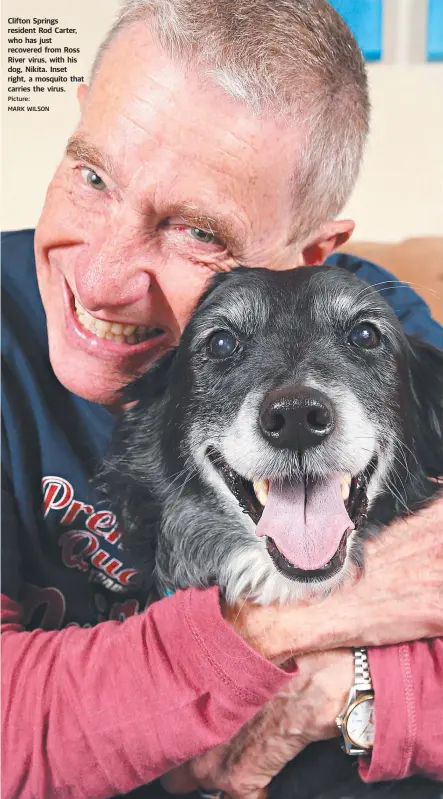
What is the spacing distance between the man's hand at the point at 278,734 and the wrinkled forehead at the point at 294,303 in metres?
0.50

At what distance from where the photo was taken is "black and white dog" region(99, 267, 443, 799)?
1.00m

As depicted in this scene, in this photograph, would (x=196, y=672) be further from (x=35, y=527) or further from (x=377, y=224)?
(x=377, y=224)

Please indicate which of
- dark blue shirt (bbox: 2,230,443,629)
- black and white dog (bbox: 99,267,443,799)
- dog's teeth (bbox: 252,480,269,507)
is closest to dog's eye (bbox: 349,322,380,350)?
black and white dog (bbox: 99,267,443,799)

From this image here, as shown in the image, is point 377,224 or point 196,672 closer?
point 196,672

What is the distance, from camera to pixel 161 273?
3.73 ft

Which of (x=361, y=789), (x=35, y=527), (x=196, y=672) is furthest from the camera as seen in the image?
(x=35, y=527)

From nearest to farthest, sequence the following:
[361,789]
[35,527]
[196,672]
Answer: [196,672] < [361,789] < [35,527]

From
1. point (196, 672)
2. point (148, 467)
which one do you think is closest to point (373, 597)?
point (196, 672)

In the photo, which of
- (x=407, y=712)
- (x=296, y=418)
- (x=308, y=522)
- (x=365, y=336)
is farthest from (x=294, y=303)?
(x=407, y=712)

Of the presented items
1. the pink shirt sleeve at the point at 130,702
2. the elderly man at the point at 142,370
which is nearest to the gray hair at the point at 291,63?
the elderly man at the point at 142,370

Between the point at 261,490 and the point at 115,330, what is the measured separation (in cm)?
36

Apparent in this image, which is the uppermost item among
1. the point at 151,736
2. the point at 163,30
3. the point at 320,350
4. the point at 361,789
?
the point at 163,30

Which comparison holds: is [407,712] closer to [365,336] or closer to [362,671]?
[362,671]

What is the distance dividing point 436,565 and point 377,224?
1.86 feet
